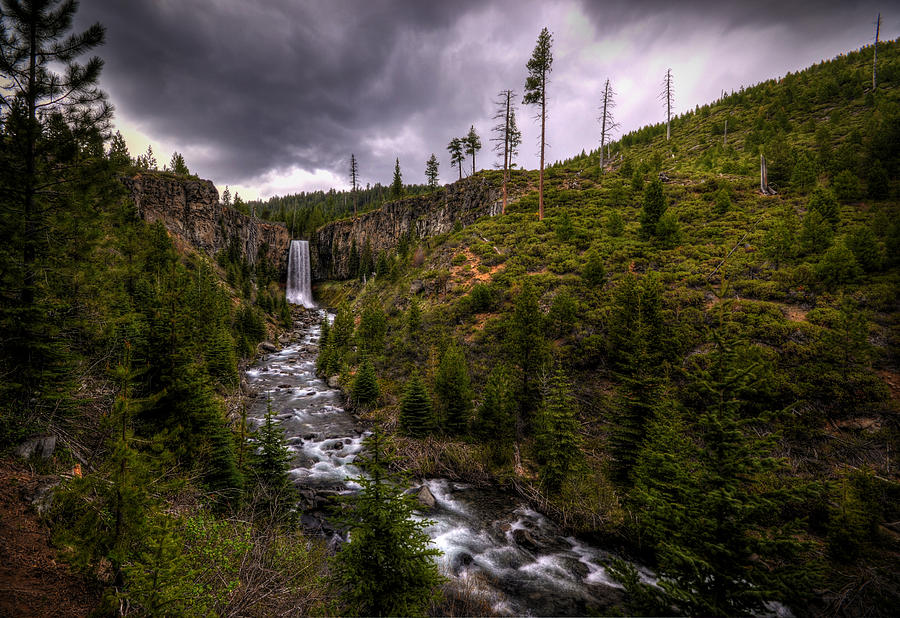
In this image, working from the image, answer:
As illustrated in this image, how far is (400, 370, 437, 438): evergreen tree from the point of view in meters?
16.1

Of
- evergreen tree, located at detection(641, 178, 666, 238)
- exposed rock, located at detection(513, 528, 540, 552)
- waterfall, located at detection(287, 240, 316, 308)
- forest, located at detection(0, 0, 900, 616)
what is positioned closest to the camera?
forest, located at detection(0, 0, 900, 616)

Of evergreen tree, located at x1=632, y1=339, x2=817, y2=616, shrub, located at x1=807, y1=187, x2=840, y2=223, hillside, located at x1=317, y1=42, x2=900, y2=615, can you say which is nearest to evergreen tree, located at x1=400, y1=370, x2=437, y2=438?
hillside, located at x1=317, y1=42, x2=900, y2=615

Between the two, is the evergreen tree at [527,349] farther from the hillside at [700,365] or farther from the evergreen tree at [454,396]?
the evergreen tree at [454,396]

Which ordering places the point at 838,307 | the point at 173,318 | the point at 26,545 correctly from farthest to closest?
the point at 838,307, the point at 173,318, the point at 26,545

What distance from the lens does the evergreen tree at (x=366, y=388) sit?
2273 centimetres

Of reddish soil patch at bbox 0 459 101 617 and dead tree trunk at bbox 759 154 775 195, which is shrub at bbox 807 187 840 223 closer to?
dead tree trunk at bbox 759 154 775 195

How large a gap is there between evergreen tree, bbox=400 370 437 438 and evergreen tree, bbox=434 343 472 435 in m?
0.74

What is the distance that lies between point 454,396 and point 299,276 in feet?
266

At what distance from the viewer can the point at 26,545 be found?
421 cm

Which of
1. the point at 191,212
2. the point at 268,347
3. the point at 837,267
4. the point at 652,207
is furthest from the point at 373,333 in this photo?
the point at 191,212

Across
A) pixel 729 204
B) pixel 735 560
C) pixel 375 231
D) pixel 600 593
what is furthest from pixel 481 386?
pixel 375 231

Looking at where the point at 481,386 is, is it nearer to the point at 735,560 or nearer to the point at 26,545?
the point at 735,560

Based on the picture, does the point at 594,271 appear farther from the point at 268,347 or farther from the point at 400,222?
the point at 400,222

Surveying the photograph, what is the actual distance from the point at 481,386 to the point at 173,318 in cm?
1520
